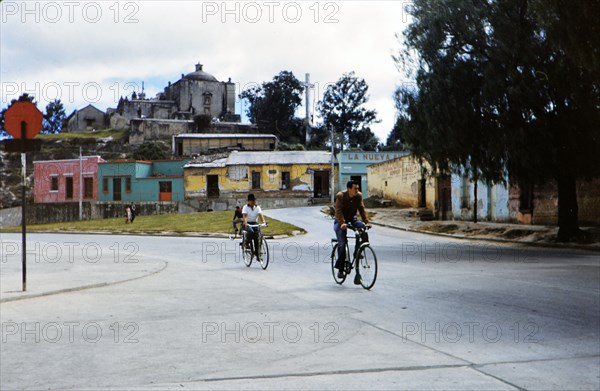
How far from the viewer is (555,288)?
10.6m

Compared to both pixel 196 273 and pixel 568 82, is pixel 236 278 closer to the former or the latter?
pixel 196 273

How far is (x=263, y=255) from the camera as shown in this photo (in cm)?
1520

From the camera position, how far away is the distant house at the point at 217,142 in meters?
82.2

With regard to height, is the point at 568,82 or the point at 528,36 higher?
the point at 528,36

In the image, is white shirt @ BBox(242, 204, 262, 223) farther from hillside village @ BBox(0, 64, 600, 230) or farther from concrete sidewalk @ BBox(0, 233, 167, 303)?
A: hillside village @ BBox(0, 64, 600, 230)

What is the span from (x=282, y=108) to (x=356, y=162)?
1452 inches

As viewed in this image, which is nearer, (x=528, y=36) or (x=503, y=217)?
(x=528, y=36)

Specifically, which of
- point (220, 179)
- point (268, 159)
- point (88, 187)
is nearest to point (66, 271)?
point (220, 179)

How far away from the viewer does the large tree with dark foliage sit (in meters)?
19.9

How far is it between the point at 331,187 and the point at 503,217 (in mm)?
29960

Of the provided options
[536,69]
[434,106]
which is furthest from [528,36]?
[434,106]

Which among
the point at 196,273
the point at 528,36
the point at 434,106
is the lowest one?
the point at 196,273

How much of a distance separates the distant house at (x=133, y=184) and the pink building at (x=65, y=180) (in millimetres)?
1347

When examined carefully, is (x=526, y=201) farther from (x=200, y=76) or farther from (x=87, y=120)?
(x=87, y=120)
